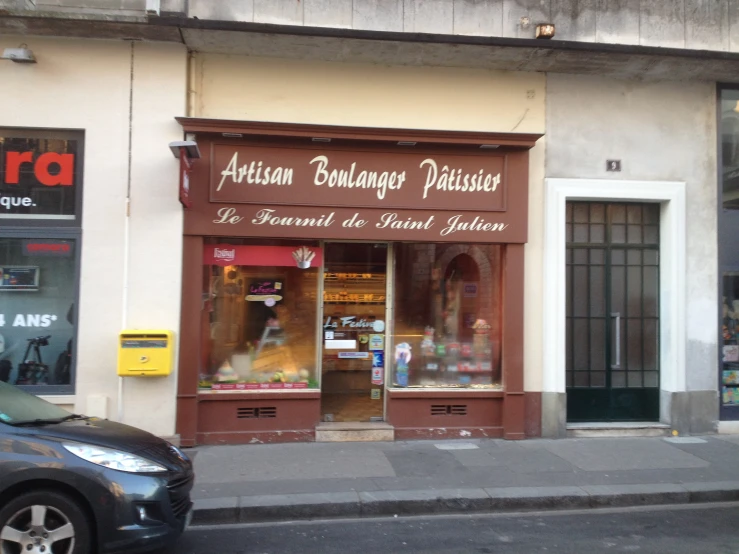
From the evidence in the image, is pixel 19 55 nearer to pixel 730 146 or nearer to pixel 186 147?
pixel 186 147

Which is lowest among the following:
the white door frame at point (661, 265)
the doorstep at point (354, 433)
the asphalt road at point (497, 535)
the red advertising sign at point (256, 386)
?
the asphalt road at point (497, 535)

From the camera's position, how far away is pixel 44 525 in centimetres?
426

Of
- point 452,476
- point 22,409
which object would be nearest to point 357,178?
point 452,476

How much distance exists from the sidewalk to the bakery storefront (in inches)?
19.4

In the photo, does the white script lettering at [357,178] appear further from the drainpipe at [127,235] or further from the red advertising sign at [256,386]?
the red advertising sign at [256,386]

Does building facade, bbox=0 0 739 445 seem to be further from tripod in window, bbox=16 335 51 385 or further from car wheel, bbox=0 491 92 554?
car wheel, bbox=0 491 92 554

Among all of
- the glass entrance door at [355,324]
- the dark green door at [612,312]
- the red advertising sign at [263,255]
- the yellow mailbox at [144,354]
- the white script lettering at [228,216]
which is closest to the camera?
the yellow mailbox at [144,354]

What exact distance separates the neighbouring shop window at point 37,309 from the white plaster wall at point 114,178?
0.29 meters

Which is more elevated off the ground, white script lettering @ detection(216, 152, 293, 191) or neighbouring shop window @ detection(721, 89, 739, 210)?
neighbouring shop window @ detection(721, 89, 739, 210)

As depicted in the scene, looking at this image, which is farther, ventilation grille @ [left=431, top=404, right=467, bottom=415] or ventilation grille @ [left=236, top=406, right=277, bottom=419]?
ventilation grille @ [left=431, top=404, right=467, bottom=415]

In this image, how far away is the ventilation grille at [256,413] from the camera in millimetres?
8406

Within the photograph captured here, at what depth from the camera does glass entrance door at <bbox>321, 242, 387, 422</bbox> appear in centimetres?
906

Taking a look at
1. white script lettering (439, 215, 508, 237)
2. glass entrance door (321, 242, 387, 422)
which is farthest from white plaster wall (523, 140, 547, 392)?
glass entrance door (321, 242, 387, 422)

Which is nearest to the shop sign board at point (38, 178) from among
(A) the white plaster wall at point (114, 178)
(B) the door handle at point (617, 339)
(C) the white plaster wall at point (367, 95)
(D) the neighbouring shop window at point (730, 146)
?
(A) the white plaster wall at point (114, 178)
